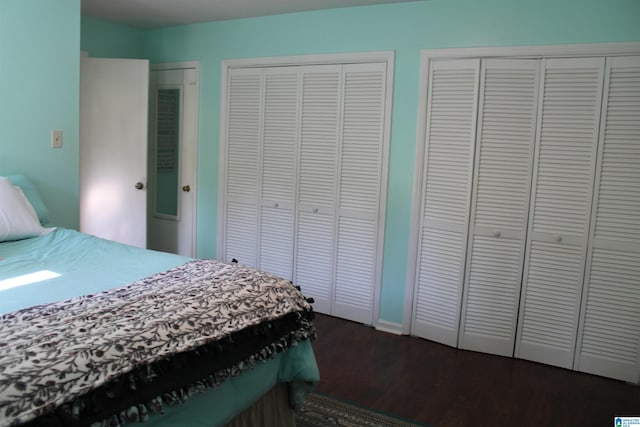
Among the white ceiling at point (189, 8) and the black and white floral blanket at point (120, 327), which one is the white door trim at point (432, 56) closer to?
the white ceiling at point (189, 8)

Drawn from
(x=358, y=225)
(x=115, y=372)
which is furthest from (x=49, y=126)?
(x=115, y=372)

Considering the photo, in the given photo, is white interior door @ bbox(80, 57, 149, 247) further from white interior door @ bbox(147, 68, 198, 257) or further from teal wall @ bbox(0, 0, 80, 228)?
teal wall @ bbox(0, 0, 80, 228)

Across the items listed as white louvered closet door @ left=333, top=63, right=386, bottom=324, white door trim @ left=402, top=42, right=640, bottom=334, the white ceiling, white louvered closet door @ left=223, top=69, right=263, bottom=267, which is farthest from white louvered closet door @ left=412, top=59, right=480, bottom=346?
white louvered closet door @ left=223, top=69, right=263, bottom=267

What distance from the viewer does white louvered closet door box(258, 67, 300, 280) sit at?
3920mm

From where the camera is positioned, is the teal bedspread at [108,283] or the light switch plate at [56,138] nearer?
the teal bedspread at [108,283]

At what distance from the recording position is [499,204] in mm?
3182

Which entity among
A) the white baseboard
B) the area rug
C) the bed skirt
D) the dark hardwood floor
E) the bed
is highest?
the bed

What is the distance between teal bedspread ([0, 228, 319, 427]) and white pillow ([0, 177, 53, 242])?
1.8 inches

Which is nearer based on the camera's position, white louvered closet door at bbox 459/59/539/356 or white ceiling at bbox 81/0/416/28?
white louvered closet door at bbox 459/59/539/356

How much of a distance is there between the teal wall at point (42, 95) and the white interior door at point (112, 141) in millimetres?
760

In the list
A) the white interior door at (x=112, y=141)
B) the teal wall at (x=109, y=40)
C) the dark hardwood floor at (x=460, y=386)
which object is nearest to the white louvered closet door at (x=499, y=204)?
the dark hardwood floor at (x=460, y=386)

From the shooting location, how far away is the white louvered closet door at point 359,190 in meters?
3.57

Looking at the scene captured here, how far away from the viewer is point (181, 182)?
15.1 feet

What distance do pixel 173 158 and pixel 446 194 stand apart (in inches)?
102
